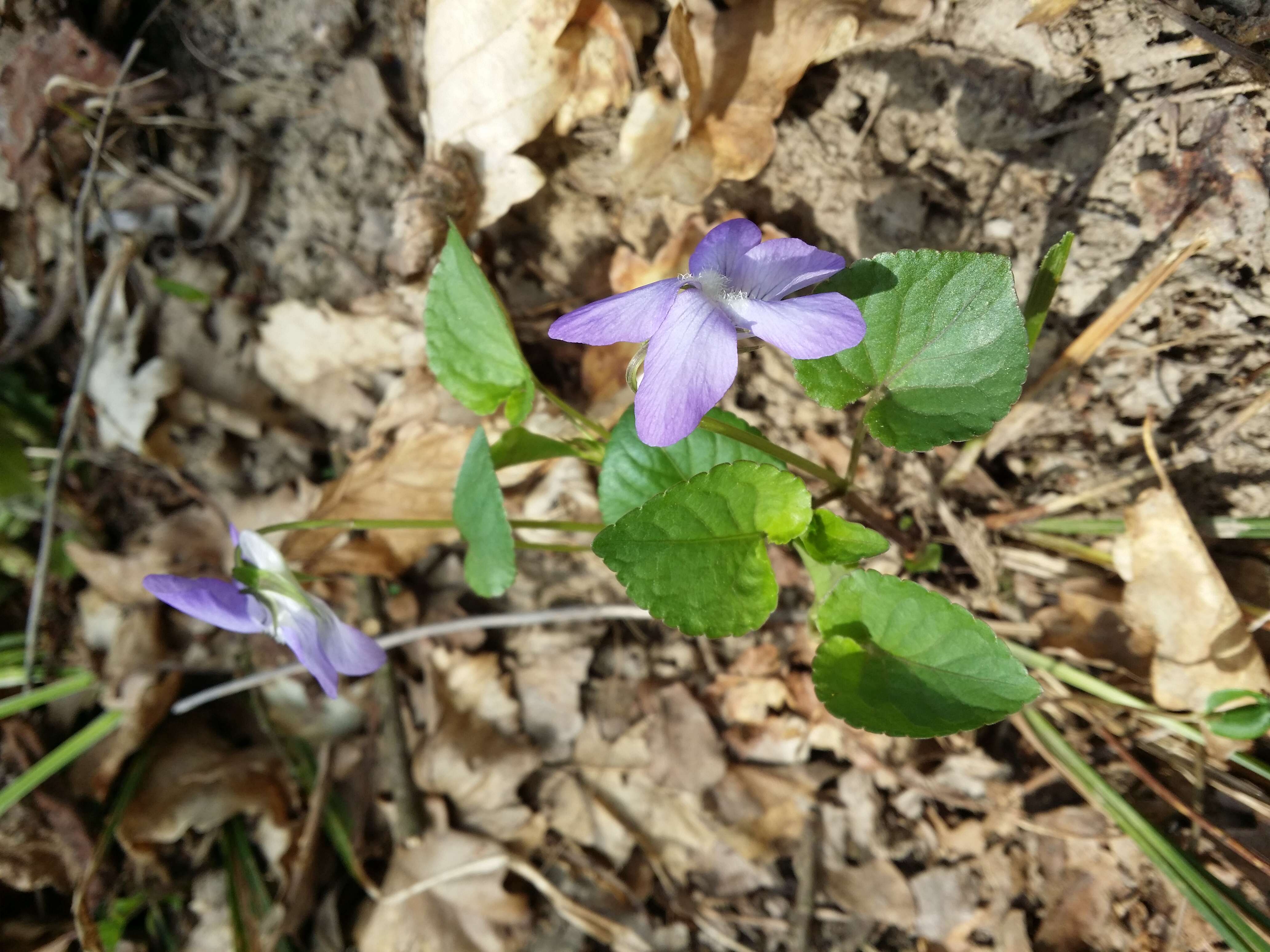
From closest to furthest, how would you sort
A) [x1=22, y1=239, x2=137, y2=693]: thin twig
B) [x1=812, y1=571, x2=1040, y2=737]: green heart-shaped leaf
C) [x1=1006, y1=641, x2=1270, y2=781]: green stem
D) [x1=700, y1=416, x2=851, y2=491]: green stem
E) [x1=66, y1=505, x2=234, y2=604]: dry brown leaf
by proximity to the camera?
[x1=812, y1=571, x2=1040, y2=737]: green heart-shaped leaf, [x1=700, y1=416, x2=851, y2=491]: green stem, [x1=1006, y1=641, x2=1270, y2=781]: green stem, [x1=22, y1=239, x2=137, y2=693]: thin twig, [x1=66, y1=505, x2=234, y2=604]: dry brown leaf

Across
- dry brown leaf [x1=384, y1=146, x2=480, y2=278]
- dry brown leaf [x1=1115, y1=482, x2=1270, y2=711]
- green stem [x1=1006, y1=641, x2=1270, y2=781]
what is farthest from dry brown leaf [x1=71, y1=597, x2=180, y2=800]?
dry brown leaf [x1=1115, y1=482, x2=1270, y2=711]

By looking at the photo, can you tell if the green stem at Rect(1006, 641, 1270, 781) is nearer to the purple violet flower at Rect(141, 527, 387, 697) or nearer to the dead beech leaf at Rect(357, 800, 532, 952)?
the purple violet flower at Rect(141, 527, 387, 697)

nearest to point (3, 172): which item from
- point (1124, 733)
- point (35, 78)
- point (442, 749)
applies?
point (35, 78)

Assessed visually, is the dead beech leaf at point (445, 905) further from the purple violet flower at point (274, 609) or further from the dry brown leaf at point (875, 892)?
the purple violet flower at point (274, 609)

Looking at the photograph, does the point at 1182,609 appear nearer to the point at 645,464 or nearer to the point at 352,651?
the point at 645,464

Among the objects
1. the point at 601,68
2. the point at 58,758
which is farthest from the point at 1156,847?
the point at 58,758

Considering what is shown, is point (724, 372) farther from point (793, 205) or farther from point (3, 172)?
point (3, 172)

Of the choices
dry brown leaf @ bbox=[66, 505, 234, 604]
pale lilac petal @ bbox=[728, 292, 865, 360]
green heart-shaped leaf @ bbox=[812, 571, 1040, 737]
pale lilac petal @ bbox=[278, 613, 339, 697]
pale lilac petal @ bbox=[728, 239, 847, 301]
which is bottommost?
dry brown leaf @ bbox=[66, 505, 234, 604]

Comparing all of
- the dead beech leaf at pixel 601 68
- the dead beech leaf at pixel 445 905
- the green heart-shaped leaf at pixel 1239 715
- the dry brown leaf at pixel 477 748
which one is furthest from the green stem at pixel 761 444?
the dead beech leaf at pixel 445 905
